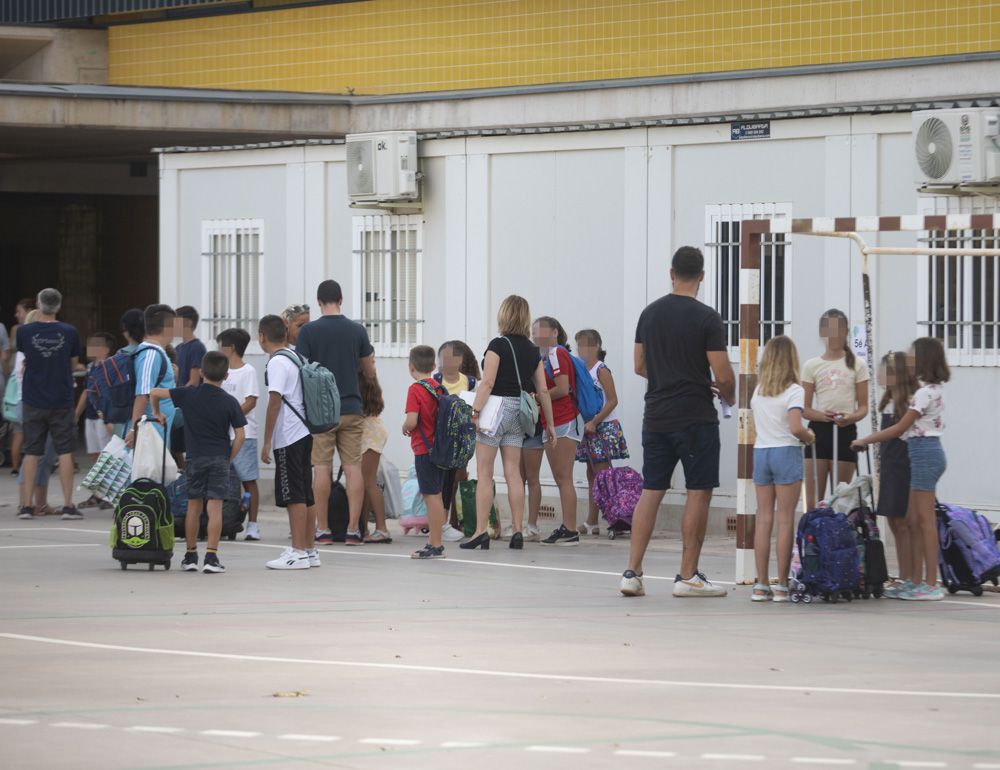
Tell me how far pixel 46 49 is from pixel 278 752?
21262 mm

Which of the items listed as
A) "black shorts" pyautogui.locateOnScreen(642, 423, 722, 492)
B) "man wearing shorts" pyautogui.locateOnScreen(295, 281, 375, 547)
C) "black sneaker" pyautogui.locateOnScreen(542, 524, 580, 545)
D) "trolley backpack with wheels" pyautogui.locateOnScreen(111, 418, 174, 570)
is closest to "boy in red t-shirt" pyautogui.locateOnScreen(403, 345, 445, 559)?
"man wearing shorts" pyautogui.locateOnScreen(295, 281, 375, 547)

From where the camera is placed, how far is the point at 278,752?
676cm

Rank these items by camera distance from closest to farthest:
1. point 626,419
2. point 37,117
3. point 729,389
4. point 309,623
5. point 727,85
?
point 309,623, point 729,389, point 626,419, point 727,85, point 37,117

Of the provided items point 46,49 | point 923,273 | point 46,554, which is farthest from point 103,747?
point 46,49

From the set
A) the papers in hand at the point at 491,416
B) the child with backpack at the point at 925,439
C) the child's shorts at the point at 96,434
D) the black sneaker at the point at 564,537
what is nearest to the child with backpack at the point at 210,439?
the papers in hand at the point at 491,416

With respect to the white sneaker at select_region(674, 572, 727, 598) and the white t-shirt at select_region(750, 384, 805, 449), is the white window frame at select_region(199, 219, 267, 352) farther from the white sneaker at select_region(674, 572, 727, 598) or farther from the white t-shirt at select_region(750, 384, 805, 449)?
the white t-shirt at select_region(750, 384, 805, 449)

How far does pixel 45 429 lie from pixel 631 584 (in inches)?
280

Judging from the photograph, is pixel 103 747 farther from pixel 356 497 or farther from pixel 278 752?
pixel 356 497

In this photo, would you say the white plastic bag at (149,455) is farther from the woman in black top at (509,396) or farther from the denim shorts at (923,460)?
the denim shorts at (923,460)

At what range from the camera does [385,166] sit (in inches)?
697

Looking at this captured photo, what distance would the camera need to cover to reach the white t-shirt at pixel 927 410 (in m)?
11.3

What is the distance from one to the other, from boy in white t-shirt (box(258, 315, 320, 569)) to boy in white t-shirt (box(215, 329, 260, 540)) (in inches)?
91.0

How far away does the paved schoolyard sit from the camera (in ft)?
22.4

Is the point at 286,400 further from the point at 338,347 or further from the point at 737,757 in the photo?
the point at 737,757
